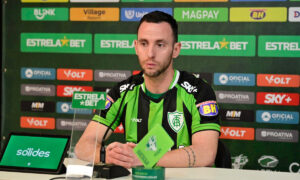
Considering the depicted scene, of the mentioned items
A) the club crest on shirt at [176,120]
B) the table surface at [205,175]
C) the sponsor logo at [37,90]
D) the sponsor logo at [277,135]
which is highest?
the sponsor logo at [37,90]

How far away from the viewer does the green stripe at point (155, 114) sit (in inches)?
85.2

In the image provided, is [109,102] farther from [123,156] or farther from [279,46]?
[279,46]

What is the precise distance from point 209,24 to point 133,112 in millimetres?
1266

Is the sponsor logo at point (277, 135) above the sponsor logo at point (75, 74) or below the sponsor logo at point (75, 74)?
below

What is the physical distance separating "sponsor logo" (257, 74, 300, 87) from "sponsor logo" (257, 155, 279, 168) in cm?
54

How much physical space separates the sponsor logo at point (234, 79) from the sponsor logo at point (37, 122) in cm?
140

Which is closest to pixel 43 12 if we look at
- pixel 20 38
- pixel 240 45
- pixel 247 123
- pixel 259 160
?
pixel 20 38

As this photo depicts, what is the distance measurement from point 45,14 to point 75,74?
57 cm

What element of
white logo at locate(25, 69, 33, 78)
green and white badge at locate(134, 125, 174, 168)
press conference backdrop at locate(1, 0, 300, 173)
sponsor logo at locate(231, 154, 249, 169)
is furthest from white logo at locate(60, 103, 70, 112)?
green and white badge at locate(134, 125, 174, 168)

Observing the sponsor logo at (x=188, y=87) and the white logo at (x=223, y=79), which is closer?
the sponsor logo at (x=188, y=87)

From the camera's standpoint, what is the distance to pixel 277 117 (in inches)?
121

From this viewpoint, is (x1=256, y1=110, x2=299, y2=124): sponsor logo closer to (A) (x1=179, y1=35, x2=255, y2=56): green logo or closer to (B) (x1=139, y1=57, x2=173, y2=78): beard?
(A) (x1=179, y1=35, x2=255, y2=56): green logo

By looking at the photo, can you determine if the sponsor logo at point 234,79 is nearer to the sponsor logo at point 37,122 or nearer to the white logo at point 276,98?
the white logo at point 276,98

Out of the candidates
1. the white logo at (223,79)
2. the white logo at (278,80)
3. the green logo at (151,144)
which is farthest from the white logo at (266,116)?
the green logo at (151,144)
